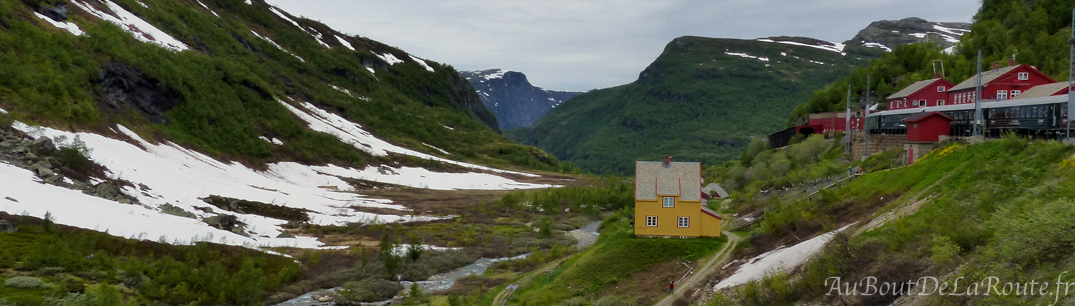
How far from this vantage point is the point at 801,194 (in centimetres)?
4225

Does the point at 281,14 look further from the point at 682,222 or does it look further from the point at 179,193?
the point at 682,222

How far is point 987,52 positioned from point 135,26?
11204 cm

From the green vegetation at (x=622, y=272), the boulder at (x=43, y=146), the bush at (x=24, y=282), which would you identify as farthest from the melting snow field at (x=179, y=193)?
the green vegetation at (x=622, y=272)

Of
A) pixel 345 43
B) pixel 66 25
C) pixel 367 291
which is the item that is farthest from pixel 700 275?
pixel 345 43

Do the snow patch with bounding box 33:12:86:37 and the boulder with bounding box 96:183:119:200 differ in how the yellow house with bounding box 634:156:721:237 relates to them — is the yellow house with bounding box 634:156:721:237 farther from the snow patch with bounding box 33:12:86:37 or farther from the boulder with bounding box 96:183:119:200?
the snow patch with bounding box 33:12:86:37

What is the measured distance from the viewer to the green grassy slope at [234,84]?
2434 inches

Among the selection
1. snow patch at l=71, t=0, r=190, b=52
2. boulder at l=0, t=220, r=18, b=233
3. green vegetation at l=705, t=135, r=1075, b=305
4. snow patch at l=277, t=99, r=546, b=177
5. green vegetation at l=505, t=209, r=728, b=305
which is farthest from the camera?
snow patch at l=277, t=99, r=546, b=177

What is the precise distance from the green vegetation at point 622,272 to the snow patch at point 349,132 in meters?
72.9

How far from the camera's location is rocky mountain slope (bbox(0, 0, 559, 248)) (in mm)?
44906

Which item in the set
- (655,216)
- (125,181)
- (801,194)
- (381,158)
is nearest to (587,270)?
(655,216)

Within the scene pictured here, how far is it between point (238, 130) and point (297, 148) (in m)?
9.61

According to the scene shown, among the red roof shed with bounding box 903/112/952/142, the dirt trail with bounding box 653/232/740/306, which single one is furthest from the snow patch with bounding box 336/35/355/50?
the dirt trail with bounding box 653/232/740/306

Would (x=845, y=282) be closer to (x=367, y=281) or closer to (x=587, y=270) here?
(x=587, y=270)

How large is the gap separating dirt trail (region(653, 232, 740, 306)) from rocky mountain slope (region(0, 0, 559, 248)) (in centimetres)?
2892
